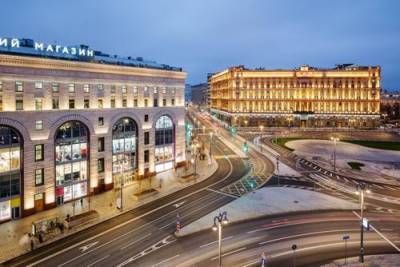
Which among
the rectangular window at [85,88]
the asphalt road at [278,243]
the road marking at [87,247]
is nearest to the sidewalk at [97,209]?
the road marking at [87,247]

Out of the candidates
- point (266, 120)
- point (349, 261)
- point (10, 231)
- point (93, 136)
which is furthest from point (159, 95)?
point (266, 120)

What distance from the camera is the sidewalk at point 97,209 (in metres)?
40.2

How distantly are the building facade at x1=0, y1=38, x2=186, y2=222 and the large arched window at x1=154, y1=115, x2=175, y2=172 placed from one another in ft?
0.81

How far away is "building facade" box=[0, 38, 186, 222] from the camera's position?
48.1 metres

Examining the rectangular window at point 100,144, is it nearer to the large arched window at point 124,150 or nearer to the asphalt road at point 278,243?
the large arched window at point 124,150

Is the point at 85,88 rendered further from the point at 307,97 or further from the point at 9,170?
the point at 307,97

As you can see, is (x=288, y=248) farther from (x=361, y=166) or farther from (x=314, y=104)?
(x=314, y=104)

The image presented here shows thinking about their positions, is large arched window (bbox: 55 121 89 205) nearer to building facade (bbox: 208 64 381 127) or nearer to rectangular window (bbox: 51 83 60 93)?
rectangular window (bbox: 51 83 60 93)

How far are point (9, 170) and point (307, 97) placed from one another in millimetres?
155785

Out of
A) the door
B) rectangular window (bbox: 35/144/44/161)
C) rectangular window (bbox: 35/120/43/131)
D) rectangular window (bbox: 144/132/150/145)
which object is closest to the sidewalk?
the door

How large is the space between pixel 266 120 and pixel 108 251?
14653cm

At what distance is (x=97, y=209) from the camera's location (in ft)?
173

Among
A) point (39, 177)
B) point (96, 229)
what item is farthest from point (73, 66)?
point (96, 229)

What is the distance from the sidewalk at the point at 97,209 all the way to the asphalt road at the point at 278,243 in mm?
15335
